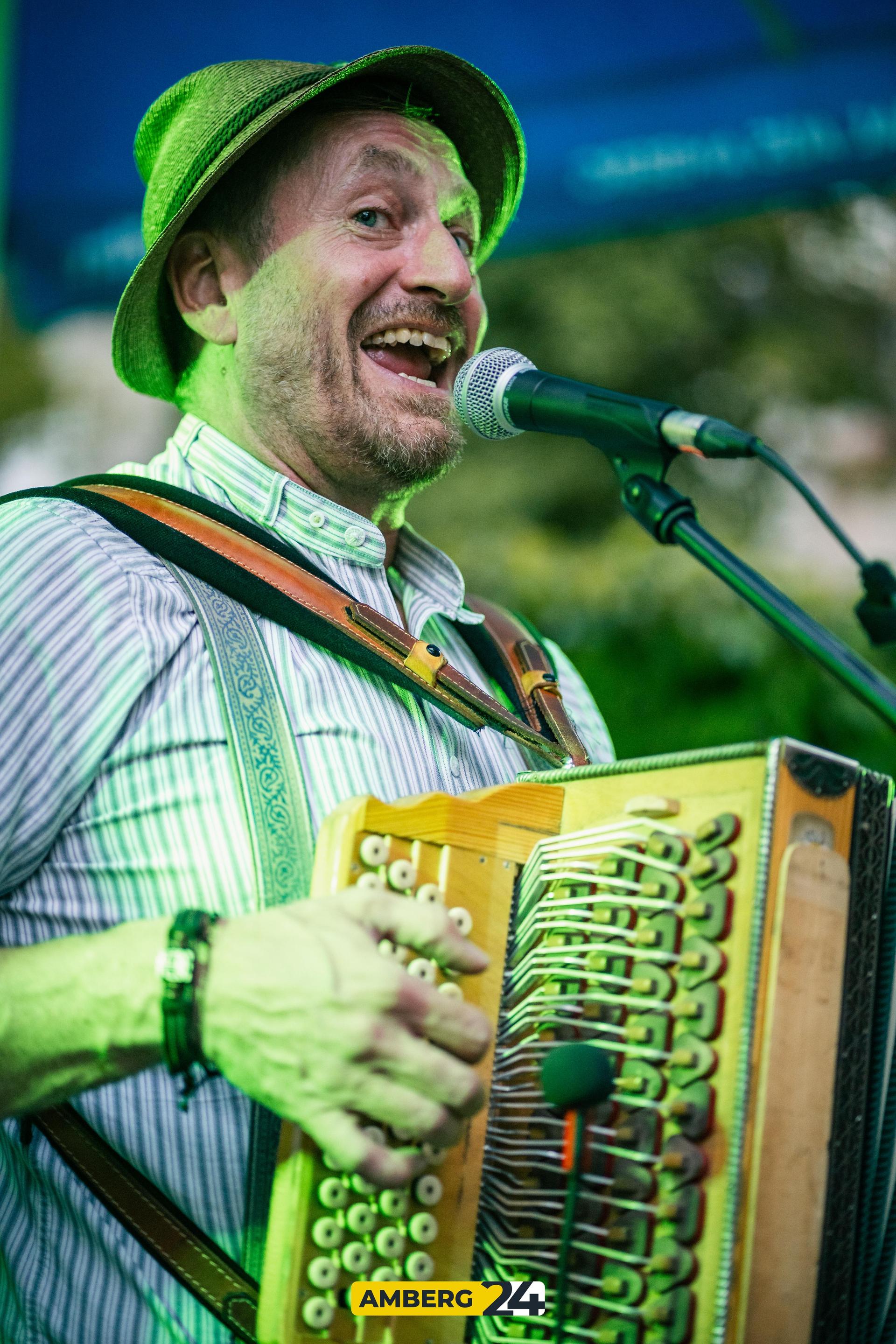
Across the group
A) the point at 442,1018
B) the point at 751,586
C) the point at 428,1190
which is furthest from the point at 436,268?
the point at 428,1190

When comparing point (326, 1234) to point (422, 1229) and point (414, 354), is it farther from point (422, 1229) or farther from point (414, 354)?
point (414, 354)

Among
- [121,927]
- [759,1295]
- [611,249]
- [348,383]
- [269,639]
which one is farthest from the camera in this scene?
[611,249]

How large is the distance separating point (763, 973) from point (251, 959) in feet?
1.74

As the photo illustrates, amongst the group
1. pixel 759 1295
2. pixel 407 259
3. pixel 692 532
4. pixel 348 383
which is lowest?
pixel 759 1295

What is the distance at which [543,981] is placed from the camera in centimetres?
150

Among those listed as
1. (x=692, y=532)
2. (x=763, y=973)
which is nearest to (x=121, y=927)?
(x=763, y=973)

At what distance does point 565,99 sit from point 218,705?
2.36m

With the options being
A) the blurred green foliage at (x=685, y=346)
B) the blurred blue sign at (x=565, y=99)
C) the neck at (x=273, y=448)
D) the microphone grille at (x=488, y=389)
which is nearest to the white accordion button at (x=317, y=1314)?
the microphone grille at (x=488, y=389)

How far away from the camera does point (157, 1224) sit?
1.57m

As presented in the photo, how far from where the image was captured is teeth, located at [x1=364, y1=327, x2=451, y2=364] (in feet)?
7.21

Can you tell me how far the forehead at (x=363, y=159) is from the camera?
2.21m

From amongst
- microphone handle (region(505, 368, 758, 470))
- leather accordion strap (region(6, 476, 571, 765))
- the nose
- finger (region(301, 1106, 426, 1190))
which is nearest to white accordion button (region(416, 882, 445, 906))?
finger (region(301, 1106, 426, 1190))

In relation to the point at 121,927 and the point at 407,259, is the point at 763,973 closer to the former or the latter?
the point at 121,927

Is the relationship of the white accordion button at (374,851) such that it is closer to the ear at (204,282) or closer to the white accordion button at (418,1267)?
the white accordion button at (418,1267)
